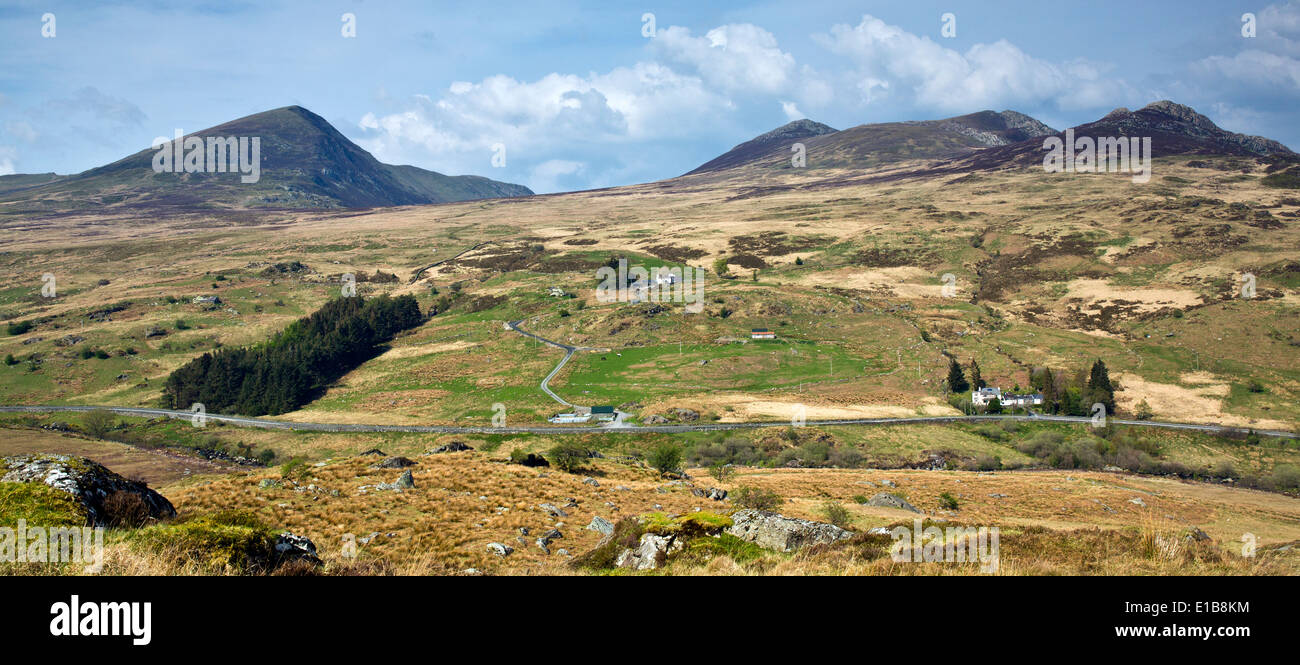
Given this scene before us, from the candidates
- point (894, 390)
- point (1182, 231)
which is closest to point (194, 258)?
point (894, 390)

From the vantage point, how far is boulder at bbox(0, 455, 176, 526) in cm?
1278

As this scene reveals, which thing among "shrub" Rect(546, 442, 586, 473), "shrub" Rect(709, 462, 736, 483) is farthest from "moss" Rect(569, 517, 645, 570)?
"shrub" Rect(709, 462, 736, 483)

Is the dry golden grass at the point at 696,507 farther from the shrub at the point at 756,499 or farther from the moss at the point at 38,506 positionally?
the moss at the point at 38,506

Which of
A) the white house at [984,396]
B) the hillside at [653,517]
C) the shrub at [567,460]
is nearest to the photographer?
the hillside at [653,517]

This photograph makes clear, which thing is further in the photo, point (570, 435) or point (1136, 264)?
point (1136, 264)

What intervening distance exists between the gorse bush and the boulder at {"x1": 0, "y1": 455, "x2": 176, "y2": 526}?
100 meters

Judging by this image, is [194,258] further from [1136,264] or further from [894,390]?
[1136,264]

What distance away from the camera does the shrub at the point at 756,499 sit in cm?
3344

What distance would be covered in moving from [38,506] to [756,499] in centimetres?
2932

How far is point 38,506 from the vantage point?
37.9ft

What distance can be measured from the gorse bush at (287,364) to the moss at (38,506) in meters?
103

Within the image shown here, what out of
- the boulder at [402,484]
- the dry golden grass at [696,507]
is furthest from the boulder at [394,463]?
the boulder at [402,484]
